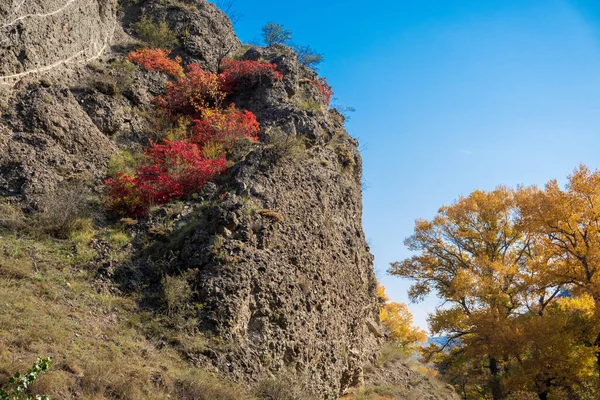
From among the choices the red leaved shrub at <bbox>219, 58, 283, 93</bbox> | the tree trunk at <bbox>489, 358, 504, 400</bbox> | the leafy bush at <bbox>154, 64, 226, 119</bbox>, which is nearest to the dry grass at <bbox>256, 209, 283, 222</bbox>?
the leafy bush at <bbox>154, 64, 226, 119</bbox>

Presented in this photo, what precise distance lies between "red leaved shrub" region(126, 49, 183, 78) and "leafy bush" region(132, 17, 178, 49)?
1.34 m

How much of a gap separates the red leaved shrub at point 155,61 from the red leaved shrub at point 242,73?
2001 millimetres

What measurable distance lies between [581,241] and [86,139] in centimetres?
1826

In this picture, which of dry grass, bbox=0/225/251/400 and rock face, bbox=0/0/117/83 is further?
rock face, bbox=0/0/117/83

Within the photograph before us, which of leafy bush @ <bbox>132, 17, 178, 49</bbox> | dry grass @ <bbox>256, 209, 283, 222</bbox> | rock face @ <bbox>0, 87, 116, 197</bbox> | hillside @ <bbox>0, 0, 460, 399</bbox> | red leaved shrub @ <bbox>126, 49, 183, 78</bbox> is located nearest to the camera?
hillside @ <bbox>0, 0, 460, 399</bbox>

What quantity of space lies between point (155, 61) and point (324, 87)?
26.6 ft

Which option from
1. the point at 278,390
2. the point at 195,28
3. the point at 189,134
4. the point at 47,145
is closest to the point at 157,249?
the point at 278,390

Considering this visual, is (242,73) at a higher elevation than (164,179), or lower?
higher

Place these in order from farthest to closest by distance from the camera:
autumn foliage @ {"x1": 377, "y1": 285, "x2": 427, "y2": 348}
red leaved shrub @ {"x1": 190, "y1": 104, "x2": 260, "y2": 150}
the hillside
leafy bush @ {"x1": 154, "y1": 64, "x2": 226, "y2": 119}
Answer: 1. autumn foliage @ {"x1": 377, "y1": 285, "x2": 427, "y2": 348}
2. leafy bush @ {"x1": 154, "y1": 64, "x2": 226, "y2": 119}
3. red leaved shrub @ {"x1": 190, "y1": 104, "x2": 260, "y2": 150}
4. the hillside

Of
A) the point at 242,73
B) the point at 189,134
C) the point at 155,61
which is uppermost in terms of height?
the point at 242,73

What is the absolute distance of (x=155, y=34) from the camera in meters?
20.3

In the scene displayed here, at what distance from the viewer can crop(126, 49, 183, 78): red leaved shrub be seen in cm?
1833

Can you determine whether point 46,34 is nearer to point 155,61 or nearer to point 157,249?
point 155,61

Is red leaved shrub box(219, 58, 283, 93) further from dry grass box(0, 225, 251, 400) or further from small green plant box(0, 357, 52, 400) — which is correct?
small green plant box(0, 357, 52, 400)
